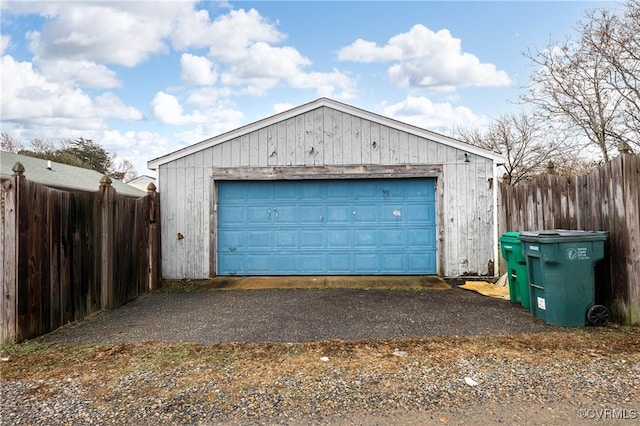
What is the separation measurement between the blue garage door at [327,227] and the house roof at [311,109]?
973 mm

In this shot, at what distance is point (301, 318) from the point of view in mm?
5160

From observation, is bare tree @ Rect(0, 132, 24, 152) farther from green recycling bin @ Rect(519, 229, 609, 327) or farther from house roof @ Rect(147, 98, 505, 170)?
green recycling bin @ Rect(519, 229, 609, 327)

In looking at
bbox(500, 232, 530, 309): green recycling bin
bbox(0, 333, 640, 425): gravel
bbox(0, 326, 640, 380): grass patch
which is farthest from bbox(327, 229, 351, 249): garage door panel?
bbox(0, 333, 640, 425): gravel

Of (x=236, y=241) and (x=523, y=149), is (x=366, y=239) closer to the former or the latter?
(x=236, y=241)

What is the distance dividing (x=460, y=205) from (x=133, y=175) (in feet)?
121

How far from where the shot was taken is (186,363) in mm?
3525

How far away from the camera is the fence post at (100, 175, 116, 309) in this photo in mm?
5719

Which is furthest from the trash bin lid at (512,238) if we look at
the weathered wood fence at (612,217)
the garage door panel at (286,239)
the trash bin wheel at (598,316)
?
the garage door panel at (286,239)

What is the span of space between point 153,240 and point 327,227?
12.1 ft

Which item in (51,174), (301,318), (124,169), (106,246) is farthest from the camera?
(124,169)

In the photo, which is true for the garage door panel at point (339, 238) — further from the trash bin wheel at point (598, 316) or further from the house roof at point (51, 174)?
the house roof at point (51, 174)

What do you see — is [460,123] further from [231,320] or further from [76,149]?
[76,149]

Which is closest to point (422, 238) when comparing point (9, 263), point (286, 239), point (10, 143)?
point (286, 239)

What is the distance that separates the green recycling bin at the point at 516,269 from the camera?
5.43 meters
